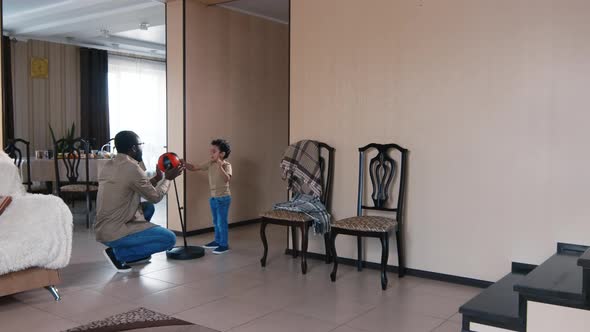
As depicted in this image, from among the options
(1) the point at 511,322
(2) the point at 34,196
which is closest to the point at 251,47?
(2) the point at 34,196

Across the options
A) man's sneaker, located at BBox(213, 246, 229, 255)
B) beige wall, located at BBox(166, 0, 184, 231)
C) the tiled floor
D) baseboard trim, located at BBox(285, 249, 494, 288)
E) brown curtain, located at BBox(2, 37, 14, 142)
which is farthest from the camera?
brown curtain, located at BBox(2, 37, 14, 142)

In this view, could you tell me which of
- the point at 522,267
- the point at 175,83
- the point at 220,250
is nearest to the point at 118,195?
the point at 220,250

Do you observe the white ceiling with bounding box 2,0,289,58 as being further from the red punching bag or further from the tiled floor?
the tiled floor

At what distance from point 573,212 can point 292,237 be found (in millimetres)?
2370

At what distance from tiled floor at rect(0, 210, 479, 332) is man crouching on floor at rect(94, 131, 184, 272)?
17 cm

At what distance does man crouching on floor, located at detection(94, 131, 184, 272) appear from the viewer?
4.11m

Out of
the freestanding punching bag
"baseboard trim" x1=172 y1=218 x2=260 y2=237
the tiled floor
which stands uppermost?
the freestanding punching bag

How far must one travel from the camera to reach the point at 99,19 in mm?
7441

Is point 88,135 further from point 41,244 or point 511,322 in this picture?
point 511,322

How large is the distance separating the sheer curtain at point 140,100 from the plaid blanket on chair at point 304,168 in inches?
235

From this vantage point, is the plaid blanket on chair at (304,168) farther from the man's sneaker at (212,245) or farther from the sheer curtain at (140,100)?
the sheer curtain at (140,100)

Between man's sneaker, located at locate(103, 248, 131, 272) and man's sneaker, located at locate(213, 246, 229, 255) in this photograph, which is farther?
man's sneaker, located at locate(213, 246, 229, 255)

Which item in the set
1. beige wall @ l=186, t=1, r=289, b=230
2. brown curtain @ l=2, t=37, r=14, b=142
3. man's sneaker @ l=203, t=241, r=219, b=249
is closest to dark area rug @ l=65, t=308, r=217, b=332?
man's sneaker @ l=203, t=241, r=219, b=249

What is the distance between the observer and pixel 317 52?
185 inches
